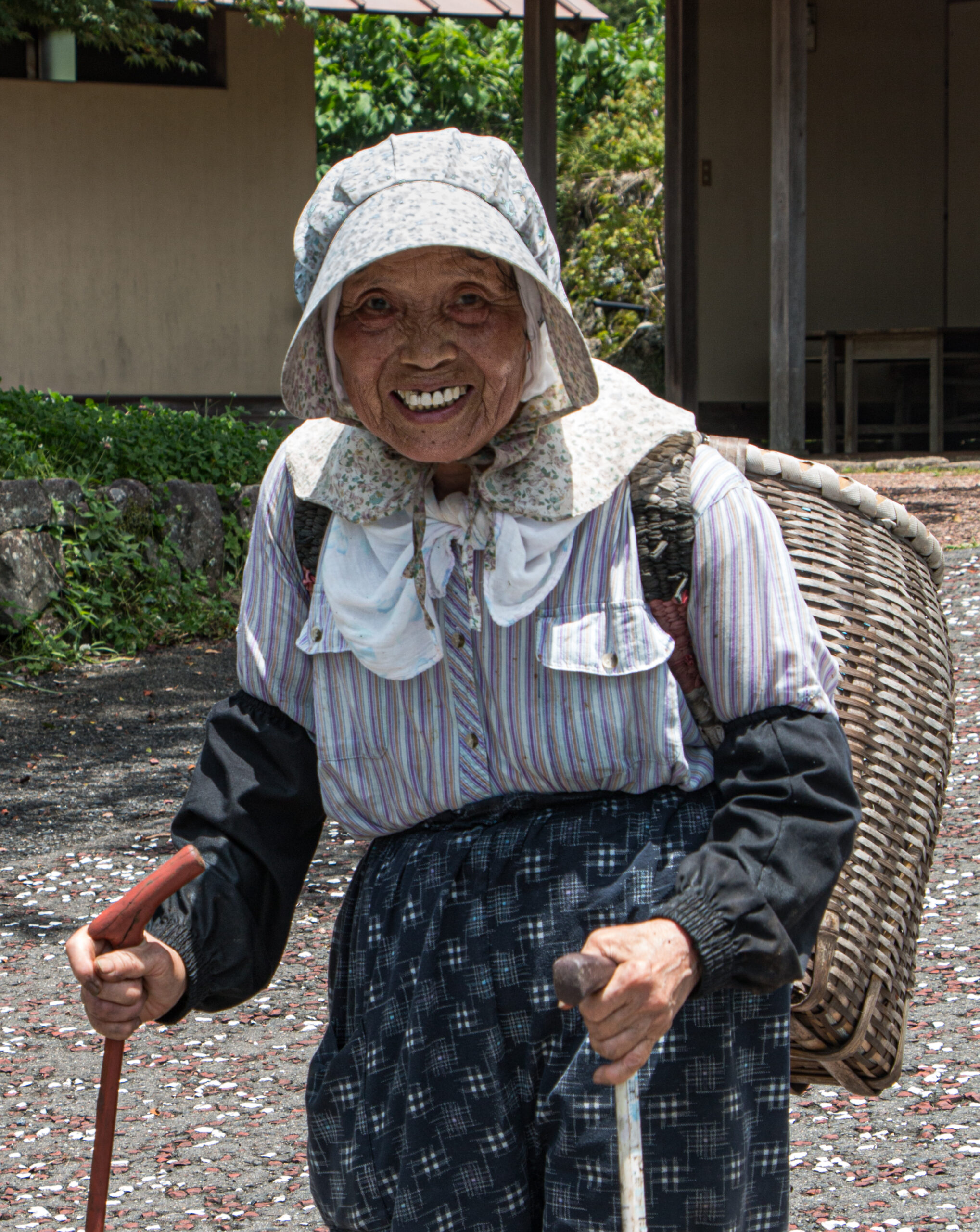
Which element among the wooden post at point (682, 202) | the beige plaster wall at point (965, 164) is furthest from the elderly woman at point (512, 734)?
the beige plaster wall at point (965, 164)

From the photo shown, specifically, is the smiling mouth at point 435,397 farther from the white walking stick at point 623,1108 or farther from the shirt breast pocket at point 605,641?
the white walking stick at point 623,1108

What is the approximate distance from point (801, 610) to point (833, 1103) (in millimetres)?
2040

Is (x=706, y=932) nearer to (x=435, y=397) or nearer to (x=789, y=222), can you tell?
(x=435, y=397)

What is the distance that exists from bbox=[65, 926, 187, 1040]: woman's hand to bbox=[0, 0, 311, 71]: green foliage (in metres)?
8.12

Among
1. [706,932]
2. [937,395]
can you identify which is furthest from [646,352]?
[706,932]

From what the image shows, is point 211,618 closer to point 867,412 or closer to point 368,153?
point 368,153

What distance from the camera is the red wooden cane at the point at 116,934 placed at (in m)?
1.66

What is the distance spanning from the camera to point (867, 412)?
14.1 metres

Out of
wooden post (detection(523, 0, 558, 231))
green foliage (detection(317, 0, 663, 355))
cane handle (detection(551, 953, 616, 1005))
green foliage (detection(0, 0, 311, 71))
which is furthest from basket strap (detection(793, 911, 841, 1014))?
green foliage (detection(317, 0, 663, 355))

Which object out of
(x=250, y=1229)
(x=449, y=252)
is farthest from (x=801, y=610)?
(x=250, y=1229)

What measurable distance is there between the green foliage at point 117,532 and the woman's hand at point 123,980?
5.95 metres

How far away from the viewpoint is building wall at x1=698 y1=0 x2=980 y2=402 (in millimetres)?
13531

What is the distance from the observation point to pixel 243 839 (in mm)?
1902

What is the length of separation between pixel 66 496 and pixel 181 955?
21.3 feet
